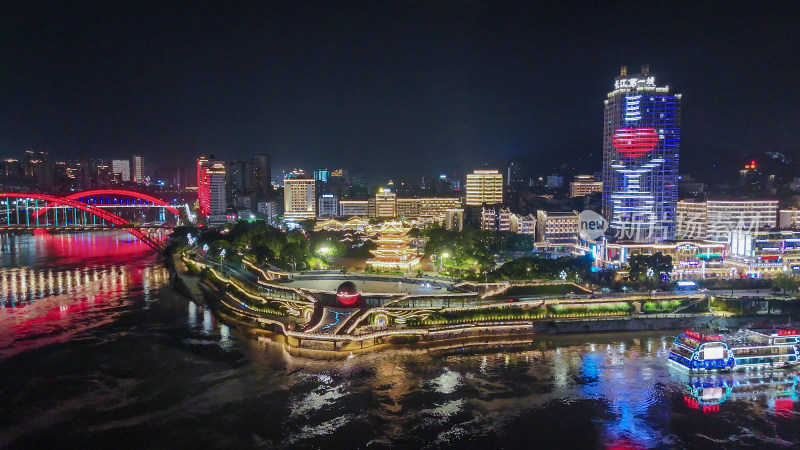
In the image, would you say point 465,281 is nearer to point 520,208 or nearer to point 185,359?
point 185,359

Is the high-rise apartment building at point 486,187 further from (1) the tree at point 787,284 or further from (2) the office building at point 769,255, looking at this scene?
(1) the tree at point 787,284

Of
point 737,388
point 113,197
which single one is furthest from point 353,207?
point 737,388

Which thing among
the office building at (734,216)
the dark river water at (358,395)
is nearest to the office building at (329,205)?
the office building at (734,216)

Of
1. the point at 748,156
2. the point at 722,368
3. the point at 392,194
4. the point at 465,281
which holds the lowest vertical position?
the point at 722,368

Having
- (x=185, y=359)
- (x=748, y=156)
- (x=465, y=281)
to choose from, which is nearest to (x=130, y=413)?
(x=185, y=359)

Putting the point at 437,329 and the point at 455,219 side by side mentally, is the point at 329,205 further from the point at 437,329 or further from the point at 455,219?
the point at 437,329

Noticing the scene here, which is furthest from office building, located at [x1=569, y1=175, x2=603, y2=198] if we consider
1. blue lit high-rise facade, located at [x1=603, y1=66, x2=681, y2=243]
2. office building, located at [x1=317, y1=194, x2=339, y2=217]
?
blue lit high-rise facade, located at [x1=603, y1=66, x2=681, y2=243]
